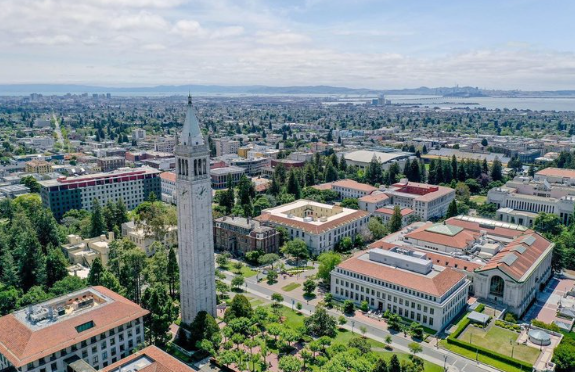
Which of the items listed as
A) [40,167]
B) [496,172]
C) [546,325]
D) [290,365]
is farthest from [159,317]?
[496,172]

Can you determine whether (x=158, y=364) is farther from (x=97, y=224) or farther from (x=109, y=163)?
(x=109, y=163)

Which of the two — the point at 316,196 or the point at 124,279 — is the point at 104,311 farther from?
the point at 316,196

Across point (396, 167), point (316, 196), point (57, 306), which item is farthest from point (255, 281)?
point (396, 167)

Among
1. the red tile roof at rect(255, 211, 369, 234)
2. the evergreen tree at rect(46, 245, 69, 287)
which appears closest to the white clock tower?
the evergreen tree at rect(46, 245, 69, 287)

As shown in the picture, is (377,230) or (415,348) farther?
(377,230)

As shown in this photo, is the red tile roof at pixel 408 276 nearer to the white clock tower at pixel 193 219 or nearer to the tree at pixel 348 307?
the tree at pixel 348 307

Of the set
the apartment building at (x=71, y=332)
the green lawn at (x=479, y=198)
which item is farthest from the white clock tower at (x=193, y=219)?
the green lawn at (x=479, y=198)

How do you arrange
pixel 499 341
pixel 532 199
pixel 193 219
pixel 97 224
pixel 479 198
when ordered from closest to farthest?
pixel 193 219 < pixel 499 341 < pixel 97 224 < pixel 532 199 < pixel 479 198
